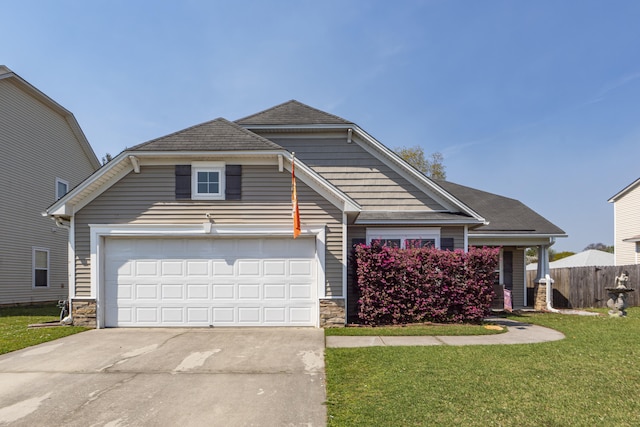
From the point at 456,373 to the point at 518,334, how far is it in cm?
412

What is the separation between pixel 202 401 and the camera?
15.8 ft

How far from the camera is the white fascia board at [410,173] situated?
38.6ft

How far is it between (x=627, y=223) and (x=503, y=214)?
39.5 feet

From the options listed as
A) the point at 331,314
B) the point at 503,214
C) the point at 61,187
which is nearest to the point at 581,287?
the point at 503,214

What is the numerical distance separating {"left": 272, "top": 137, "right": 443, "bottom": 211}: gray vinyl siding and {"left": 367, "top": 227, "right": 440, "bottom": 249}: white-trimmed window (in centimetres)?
80

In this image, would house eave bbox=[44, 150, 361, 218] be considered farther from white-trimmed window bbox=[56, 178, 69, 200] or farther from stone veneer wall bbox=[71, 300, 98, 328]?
white-trimmed window bbox=[56, 178, 69, 200]

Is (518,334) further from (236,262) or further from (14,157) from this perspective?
(14,157)

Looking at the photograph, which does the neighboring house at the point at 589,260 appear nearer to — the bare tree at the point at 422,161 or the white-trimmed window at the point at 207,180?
the bare tree at the point at 422,161

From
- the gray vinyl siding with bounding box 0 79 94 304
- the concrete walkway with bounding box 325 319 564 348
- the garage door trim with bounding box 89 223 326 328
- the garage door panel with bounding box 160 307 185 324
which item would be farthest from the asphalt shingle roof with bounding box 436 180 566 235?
the gray vinyl siding with bounding box 0 79 94 304

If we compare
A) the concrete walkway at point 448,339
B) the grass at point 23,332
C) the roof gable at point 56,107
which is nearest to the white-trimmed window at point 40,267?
the grass at point 23,332

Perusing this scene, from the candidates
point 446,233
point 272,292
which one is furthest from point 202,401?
point 446,233

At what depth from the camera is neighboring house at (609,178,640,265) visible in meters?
21.0

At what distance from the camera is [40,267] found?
16.4 m

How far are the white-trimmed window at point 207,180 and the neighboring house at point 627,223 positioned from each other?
2127 centimetres
